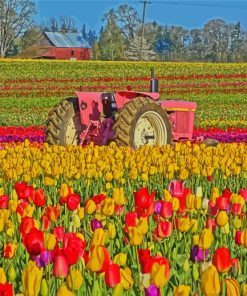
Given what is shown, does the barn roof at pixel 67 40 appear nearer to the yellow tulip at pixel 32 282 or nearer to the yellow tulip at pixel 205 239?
the yellow tulip at pixel 205 239

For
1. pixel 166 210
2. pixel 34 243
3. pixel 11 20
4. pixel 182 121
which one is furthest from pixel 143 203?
pixel 11 20

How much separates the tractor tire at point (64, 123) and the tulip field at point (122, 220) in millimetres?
818

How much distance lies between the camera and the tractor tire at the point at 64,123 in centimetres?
1048

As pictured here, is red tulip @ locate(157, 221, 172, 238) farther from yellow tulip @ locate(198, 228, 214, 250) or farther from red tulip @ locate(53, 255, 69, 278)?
red tulip @ locate(53, 255, 69, 278)

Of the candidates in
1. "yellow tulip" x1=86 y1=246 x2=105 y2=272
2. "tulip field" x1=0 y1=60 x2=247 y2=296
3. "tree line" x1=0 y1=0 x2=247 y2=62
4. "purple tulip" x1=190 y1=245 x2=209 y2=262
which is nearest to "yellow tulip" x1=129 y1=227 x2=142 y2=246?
"tulip field" x1=0 y1=60 x2=247 y2=296

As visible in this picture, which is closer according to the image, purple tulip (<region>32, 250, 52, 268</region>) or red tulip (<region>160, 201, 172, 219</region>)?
purple tulip (<region>32, 250, 52, 268</region>)

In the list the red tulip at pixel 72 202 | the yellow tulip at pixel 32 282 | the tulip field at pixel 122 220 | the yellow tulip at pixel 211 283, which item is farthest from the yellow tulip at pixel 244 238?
the red tulip at pixel 72 202

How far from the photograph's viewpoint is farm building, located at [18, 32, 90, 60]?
3762 inches

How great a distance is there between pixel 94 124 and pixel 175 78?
31738 mm

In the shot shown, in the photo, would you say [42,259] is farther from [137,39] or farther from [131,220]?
[137,39]

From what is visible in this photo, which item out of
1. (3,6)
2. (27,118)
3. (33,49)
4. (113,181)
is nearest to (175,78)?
(27,118)

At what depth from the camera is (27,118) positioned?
2183 cm

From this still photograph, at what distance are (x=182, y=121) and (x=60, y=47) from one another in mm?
86612

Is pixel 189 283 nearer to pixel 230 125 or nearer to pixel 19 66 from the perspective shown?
pixel 230 125
